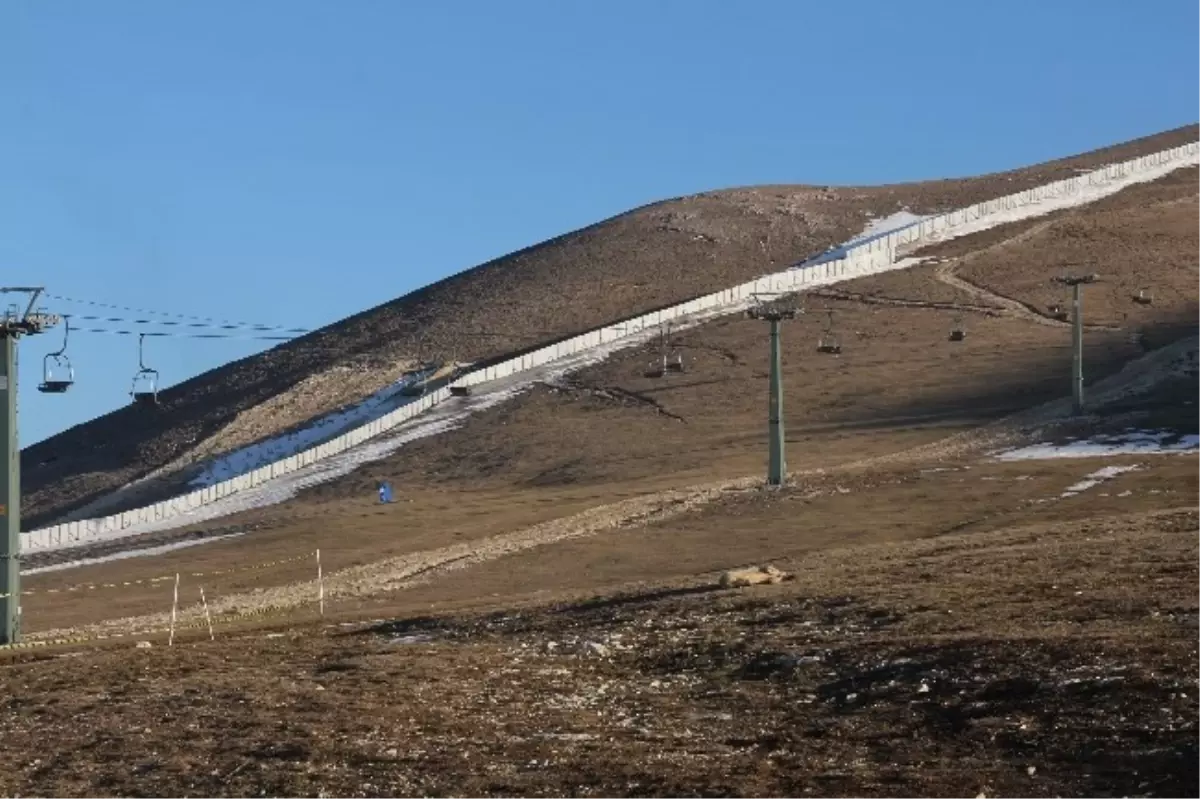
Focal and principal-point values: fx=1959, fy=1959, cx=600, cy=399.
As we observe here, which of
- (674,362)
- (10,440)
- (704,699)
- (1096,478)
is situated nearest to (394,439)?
(674,362)

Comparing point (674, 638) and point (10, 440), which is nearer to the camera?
point (674, 638)

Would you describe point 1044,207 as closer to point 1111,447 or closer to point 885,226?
point 885,226

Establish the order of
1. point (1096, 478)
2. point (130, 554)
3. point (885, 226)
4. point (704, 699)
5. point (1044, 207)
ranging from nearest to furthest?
1. point (704, 699)
2. point (1096, 478)
3. point (130, 554)
4. point (1044, 207)
5. point (885, 226)

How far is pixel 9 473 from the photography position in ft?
142

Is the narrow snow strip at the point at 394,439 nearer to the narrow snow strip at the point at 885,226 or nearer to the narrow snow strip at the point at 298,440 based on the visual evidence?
the narrow snow strip at the point at 298,440

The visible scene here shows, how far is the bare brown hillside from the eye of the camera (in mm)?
122125

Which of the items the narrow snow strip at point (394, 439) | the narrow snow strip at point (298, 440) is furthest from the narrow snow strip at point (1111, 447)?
the narrow snow strip at point (298, 440)

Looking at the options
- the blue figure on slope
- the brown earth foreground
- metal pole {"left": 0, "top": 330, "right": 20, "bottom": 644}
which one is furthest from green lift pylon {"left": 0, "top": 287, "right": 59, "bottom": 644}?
the blue figure on slope

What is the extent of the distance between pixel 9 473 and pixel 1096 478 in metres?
32.5

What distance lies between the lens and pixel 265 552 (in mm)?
65938

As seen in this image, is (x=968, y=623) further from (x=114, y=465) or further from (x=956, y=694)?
(x=114, y=465)

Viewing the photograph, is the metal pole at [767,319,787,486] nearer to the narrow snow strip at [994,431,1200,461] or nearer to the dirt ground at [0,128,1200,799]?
the dirt ground at [0,128,1200,799]

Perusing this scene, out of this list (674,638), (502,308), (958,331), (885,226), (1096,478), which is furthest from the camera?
(885,226)

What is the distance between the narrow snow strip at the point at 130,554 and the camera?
243 feet
